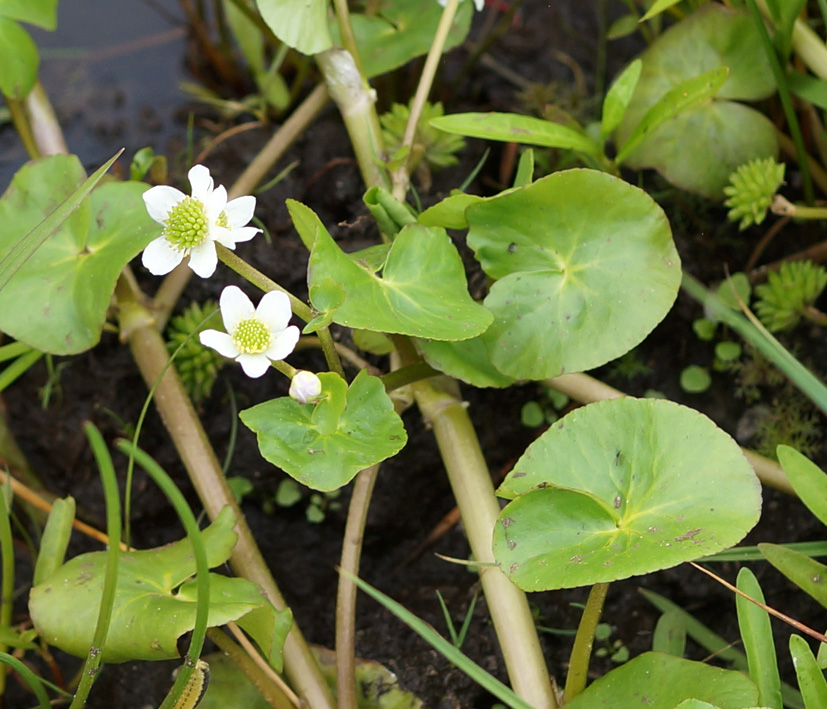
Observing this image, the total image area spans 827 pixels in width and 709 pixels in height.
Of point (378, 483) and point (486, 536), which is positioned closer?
point (486, 536)

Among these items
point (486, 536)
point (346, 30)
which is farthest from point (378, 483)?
point (346, 30)

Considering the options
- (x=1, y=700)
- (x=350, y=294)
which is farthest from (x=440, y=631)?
(x=1, y=700)

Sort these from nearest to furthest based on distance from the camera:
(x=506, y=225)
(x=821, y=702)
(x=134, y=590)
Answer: (x=821, y=702) < (x=134, y=590) < (x=506, y=225)

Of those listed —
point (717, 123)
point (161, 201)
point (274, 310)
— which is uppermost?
point (161, 201)

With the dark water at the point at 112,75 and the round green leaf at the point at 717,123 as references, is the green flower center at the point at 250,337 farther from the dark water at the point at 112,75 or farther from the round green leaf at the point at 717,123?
the dark water at the point at 112,75

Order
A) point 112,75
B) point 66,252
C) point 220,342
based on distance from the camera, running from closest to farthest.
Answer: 1. point 220,342
2. point 66,252
3. point 112,75

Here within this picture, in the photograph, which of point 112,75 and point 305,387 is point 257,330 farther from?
point 112,75

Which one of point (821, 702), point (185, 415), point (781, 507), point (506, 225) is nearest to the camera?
point (821, 702)

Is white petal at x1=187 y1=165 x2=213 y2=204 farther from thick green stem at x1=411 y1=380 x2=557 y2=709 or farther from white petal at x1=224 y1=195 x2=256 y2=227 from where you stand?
thick green stem at x1=411 y1=380 x2=557 y2=709

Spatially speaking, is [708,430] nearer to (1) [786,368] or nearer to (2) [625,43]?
(1) [786,368]
